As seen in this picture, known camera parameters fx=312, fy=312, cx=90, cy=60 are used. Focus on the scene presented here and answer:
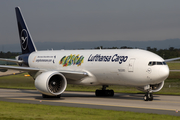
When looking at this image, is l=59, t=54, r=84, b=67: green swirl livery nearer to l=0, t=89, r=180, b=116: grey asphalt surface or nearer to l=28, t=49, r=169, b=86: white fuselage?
l=28, t=49, r=169, b=86: white fuselage

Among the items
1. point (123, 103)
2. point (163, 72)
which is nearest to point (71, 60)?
point (123, 103)

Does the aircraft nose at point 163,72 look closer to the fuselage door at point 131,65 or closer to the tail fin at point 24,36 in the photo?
the fuselage door at point 131,65

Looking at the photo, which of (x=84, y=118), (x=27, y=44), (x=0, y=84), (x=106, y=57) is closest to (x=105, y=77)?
(x=106, y=57)

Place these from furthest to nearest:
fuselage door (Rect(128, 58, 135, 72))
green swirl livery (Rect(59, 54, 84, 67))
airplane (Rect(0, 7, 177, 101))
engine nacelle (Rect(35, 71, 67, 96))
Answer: green swirl livery (Rect(59, 54, 84, 67))
engine nacelle (Rect(35, 71, 67, 96))
fuselage door (Rect(128, 58, 135, 72))
airplane (Rect(0, 7, 177, 101))

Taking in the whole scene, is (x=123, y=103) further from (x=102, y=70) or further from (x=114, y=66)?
(x=102, y=70)

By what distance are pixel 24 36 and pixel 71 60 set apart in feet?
35.0

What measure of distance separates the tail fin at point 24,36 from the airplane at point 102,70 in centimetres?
411

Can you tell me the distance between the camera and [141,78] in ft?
78.5

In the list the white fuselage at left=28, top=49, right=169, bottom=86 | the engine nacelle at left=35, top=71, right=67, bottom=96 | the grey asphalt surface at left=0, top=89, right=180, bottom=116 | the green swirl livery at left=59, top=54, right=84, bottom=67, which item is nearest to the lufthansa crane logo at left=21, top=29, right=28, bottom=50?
the white fuselage at left=28, top=49, right=169, bottom=86

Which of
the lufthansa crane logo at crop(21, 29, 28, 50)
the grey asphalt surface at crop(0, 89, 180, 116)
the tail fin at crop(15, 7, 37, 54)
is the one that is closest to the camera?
the grey asphalt surface at crop(0, 89, 180, 116)

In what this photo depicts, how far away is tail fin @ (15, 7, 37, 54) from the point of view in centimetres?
3778

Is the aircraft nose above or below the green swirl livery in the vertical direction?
below

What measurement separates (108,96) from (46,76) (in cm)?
688

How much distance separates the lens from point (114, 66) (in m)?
25.5
